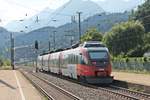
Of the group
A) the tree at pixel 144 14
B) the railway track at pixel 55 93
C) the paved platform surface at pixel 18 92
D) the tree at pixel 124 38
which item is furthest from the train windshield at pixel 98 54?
the tree at pixel 144 14

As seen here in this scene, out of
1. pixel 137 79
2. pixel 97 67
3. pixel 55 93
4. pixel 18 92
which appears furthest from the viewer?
pixel 137 79

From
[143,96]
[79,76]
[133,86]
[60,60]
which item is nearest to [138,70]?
[60,60]

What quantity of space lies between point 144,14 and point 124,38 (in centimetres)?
2643

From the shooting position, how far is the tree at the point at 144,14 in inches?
4622

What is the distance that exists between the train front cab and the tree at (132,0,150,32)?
82218mm

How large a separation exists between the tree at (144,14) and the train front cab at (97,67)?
82218 mm

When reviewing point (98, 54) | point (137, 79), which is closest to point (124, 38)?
point (137, 79)

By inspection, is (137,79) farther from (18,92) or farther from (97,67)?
(18,92)

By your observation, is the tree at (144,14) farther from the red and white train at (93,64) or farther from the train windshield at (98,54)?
the train windshield at (98,54)

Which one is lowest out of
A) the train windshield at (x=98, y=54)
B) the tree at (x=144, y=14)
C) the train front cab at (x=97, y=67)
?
the train front cab at (x=97, y=67)

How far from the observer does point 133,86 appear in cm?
3198

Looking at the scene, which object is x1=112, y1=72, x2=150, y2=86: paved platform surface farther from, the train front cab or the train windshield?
the train windshield

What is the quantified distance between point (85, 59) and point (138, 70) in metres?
24.6

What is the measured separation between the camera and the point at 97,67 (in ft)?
113
